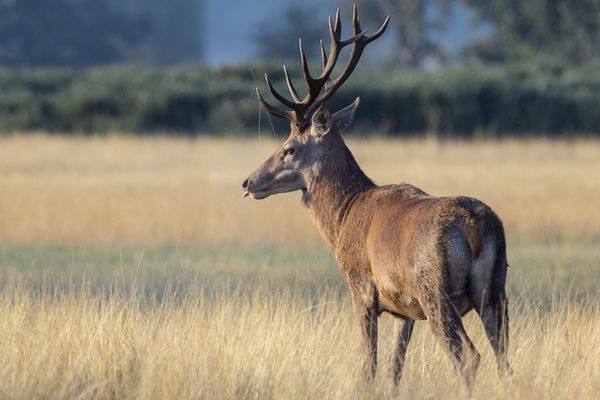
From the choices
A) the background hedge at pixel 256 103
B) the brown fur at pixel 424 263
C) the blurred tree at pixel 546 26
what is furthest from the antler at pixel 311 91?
the blurred tree at pixel 546 26

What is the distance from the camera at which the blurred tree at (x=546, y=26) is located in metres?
52.0

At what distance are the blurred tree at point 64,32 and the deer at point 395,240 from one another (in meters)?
54.8

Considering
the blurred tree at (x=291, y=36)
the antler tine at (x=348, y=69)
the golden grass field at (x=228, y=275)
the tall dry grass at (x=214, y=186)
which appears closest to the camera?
the golden grass field at (x=228, y=275)

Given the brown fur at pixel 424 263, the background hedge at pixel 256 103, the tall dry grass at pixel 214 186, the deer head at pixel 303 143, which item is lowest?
the tall dry grass at pixel 214 186

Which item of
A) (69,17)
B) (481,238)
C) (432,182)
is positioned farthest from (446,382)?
(69,17)

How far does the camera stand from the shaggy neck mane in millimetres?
8500

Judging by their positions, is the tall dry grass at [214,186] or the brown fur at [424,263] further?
the tall dry grass at [214,186]

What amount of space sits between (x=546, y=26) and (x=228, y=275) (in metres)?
42.8

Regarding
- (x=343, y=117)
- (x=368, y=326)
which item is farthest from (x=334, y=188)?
(x=368, y=326)

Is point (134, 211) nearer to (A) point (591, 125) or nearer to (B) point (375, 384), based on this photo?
(B) point (375, 384)

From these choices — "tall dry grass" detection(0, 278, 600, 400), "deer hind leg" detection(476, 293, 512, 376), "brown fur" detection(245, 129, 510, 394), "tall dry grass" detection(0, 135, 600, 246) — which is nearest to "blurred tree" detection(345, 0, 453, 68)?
"tall dry grass" detection(0, 135, 600, 246)

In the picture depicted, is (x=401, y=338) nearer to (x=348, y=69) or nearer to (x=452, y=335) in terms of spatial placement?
(x=452, y=335)

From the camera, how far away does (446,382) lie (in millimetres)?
7406

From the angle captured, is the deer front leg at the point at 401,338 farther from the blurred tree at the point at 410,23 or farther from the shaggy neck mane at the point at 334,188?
the blurred tree at the point at 410,23
